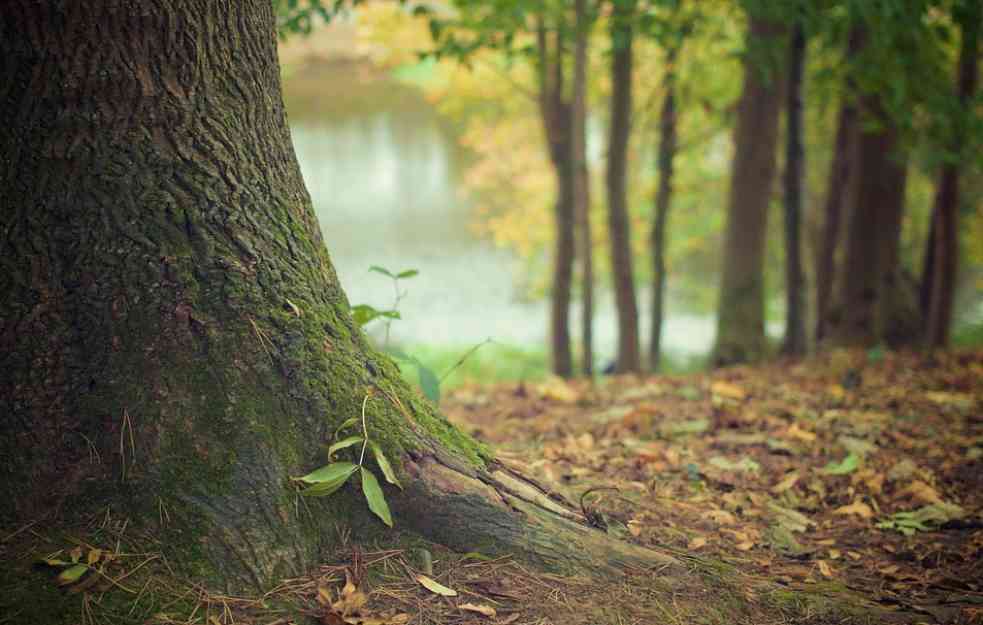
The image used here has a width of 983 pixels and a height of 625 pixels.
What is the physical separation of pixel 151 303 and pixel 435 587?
1.05 m

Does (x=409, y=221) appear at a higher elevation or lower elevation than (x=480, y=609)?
lower

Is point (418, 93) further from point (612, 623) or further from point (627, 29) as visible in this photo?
point (612, 623)

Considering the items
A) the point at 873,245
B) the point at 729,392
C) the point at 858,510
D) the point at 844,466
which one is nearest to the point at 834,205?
the point at 873,245

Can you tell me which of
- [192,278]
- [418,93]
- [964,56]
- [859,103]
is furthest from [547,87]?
[418,93]

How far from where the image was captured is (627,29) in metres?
6.11

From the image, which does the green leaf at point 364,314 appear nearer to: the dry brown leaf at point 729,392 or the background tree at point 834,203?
the dry brown leaf at point 729,392

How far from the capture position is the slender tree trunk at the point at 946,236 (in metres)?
8.12

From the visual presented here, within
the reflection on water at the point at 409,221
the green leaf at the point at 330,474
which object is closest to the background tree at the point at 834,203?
the green leaf at the point at 330,474

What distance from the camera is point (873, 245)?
8070 millimetres

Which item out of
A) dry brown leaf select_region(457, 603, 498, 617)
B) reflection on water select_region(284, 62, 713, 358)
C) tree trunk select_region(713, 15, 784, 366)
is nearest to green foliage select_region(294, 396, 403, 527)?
dry brown leaf select_region(457, 603, 498, 617)

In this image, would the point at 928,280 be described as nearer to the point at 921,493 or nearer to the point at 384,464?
the point at 921,493

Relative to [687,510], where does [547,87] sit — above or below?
above

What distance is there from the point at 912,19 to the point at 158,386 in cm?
438

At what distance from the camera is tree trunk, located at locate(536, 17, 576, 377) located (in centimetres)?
898
